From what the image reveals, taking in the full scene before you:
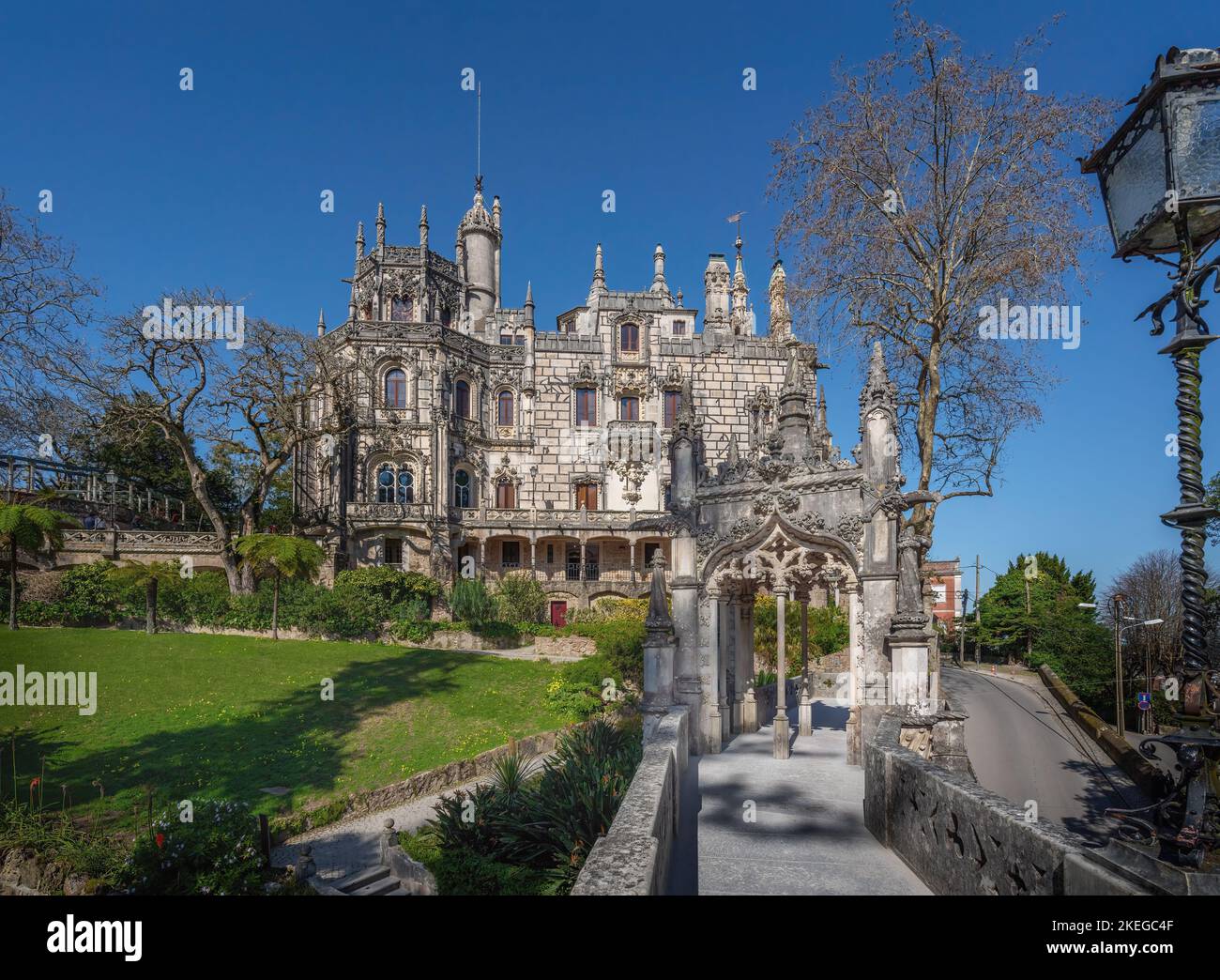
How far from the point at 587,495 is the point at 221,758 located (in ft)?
98.9

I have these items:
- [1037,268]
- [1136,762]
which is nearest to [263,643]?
[1037,268]

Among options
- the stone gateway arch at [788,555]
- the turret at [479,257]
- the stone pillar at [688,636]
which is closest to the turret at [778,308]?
the turret at [479,257]

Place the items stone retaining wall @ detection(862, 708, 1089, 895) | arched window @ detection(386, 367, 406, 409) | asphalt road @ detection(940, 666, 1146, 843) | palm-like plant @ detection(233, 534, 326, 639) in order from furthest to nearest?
arched window @ detection(386, 367, 406, 409) < palm-like plant @ detection(233, 534, 326, 639) < asphalt road @ detection(940, 666, 1146, 843) < stone retaining wall @ detection(862, 708, 1089, 895)

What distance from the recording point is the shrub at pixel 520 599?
37.3 m

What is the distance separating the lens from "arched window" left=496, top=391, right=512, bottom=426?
4691 cm

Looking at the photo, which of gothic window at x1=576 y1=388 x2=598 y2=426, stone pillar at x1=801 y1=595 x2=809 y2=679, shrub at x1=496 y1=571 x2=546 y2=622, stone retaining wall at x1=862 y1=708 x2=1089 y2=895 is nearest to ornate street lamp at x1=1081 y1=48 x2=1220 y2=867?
stone retaining wall at x1=862 y1=708 x2=1089 y2=895

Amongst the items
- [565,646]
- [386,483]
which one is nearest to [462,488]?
[386,483]

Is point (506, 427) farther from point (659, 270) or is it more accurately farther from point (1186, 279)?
point (1186, 279)

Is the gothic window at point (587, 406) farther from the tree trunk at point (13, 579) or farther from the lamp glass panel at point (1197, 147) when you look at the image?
the lamp glass panel at point (1197, 147)

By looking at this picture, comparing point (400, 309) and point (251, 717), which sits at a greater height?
point (400, 309)

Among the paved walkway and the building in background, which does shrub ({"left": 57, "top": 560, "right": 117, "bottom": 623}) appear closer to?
the paved walkway

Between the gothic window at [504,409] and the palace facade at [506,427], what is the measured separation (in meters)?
0.09

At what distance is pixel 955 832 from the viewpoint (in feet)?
21.3

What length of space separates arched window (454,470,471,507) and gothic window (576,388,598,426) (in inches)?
330
